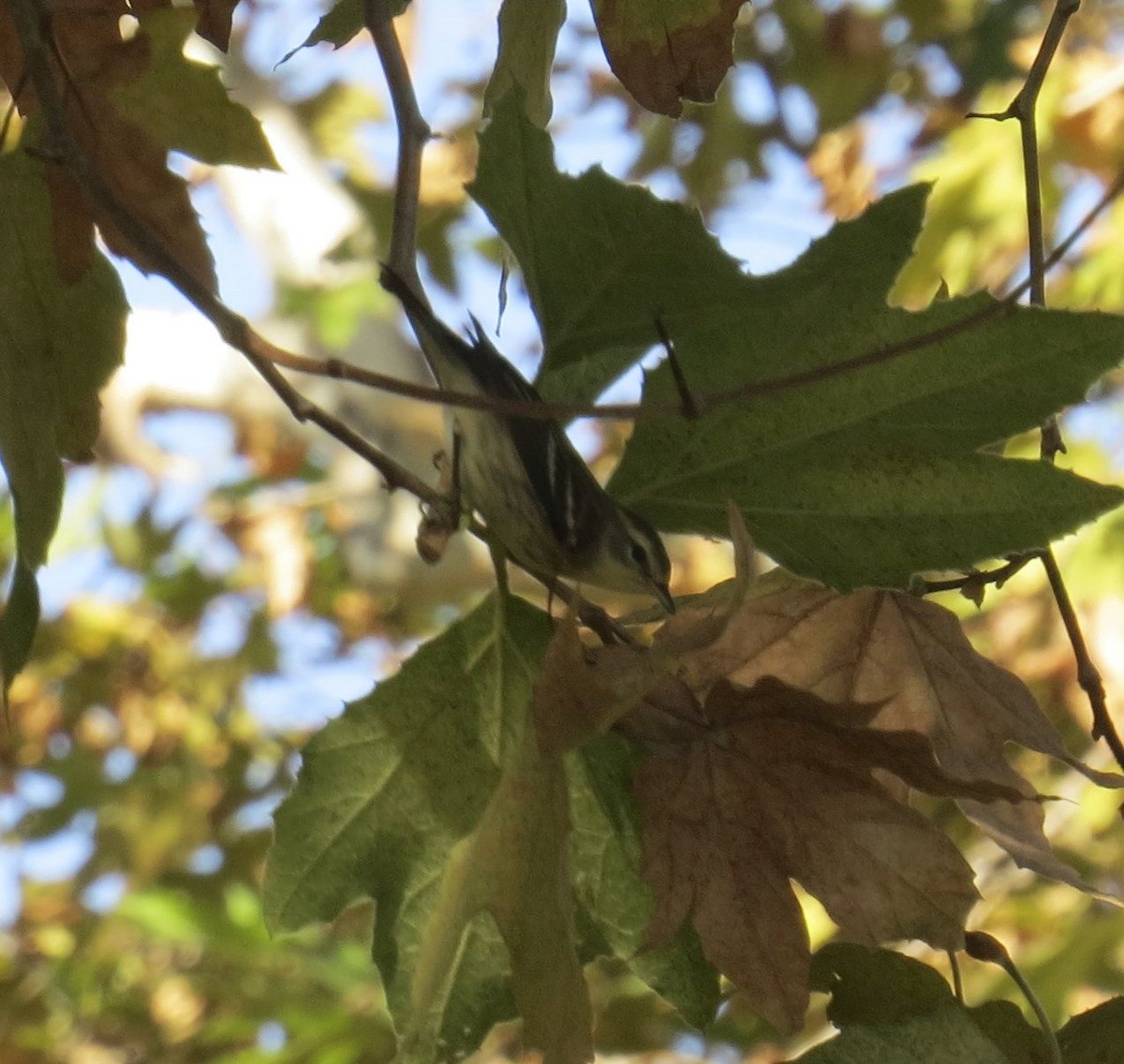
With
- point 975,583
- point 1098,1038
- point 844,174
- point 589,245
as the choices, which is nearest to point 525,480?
point 589,245

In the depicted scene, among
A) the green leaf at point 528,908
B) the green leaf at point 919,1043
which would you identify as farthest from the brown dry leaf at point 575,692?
the green leaf at point 919,1043

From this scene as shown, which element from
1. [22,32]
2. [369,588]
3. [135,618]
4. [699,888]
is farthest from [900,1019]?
[135,618]

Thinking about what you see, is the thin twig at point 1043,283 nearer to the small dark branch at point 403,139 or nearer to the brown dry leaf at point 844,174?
the small dark branch at point 403,139

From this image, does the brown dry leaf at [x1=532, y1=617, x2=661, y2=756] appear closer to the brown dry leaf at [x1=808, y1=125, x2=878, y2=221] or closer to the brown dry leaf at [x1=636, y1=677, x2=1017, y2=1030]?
the brown dry leaf at [x1=636, y1=677, x2=1017, y2=1030]

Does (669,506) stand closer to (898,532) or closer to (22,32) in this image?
(898,532)

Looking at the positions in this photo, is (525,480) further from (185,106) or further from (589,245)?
(185,106)

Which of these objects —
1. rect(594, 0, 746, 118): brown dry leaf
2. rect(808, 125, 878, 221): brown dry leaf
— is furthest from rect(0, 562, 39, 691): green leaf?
rect(808, 125, 878, 221): brown dry leaf
